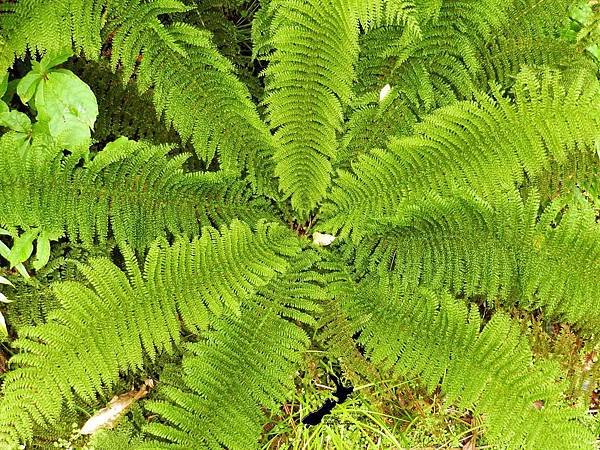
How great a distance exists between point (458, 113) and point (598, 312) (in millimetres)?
1384

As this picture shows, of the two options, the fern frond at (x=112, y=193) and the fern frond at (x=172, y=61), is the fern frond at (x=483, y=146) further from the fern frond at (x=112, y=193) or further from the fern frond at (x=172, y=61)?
the fern frond at (x=112, y=193)

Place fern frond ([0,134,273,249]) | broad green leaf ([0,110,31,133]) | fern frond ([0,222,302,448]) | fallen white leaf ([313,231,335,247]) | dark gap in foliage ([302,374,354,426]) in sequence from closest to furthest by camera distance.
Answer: fern frond ([0,222,302,448]), fern frond ([0,134,273,249]), broad green leaf ([0,110,31,133]), fallen white leaf ([313,231,335,247]), dark gap in foliage ([302,374,354,426])

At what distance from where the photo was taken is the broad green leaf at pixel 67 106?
3.45m

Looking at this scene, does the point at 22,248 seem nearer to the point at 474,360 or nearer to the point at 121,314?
the point at 121,314

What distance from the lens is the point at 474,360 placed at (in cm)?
335

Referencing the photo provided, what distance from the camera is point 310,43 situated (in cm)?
350

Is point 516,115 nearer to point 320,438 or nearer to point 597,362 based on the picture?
point 597,362

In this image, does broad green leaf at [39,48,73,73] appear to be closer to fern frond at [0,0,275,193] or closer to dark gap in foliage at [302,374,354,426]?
fern frond at [0,0,275,193]

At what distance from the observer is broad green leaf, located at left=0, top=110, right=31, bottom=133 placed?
3.51 metres

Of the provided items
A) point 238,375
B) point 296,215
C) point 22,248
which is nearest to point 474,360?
point 238,375

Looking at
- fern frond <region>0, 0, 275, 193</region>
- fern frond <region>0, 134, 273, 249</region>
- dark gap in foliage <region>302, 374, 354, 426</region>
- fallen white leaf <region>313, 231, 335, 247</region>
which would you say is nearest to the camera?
fern frond <region>0, 134, 273, 249</region>

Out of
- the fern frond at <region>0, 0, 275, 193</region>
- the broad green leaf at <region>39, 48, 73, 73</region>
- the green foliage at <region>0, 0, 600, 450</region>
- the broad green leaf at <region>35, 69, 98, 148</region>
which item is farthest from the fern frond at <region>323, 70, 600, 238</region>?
the broad green leaf at <region>39, 48, 73, 73</region>

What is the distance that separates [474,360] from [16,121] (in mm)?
2929

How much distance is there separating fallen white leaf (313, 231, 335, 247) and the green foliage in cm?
6
